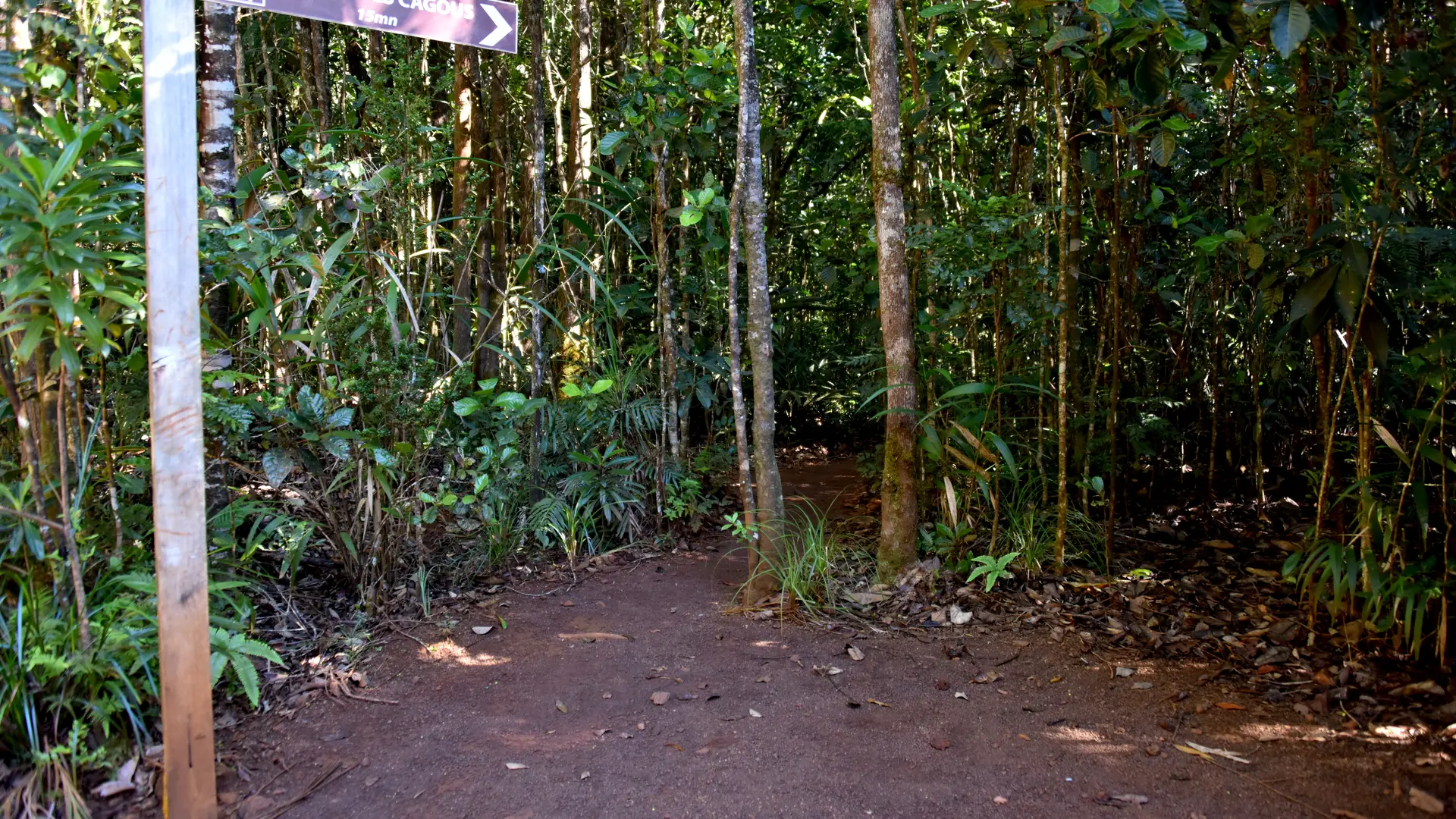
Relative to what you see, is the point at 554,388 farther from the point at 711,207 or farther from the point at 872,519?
the point at 872,519

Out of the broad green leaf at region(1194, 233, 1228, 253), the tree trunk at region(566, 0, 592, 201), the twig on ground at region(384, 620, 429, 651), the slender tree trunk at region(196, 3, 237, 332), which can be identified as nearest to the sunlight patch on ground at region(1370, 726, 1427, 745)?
the broad green leaf at region(1194, 233, 1228, 253)

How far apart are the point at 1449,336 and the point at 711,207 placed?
2.93m

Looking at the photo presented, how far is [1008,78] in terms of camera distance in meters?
4.45

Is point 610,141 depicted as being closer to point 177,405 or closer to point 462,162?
point 462,162

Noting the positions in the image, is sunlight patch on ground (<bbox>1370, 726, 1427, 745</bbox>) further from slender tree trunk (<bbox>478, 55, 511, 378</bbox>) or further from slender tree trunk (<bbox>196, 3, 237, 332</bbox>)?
slender tree trunk (<bbox>478, 55, 511, 378</bbox>)

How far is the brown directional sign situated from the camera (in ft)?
8.52

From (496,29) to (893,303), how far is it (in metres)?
2.06

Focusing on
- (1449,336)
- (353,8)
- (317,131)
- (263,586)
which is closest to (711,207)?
(317,131)

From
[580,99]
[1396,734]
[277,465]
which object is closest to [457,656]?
[277,465]

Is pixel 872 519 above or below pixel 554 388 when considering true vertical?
below

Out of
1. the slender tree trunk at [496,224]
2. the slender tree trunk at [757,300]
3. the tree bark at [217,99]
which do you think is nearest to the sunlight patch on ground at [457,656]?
the slender tree trunk at [757,300]

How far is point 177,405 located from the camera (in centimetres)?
228

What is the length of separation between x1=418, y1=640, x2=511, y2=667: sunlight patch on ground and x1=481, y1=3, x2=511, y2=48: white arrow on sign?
7.28ft

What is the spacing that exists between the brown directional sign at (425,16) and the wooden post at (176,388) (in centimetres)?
27
